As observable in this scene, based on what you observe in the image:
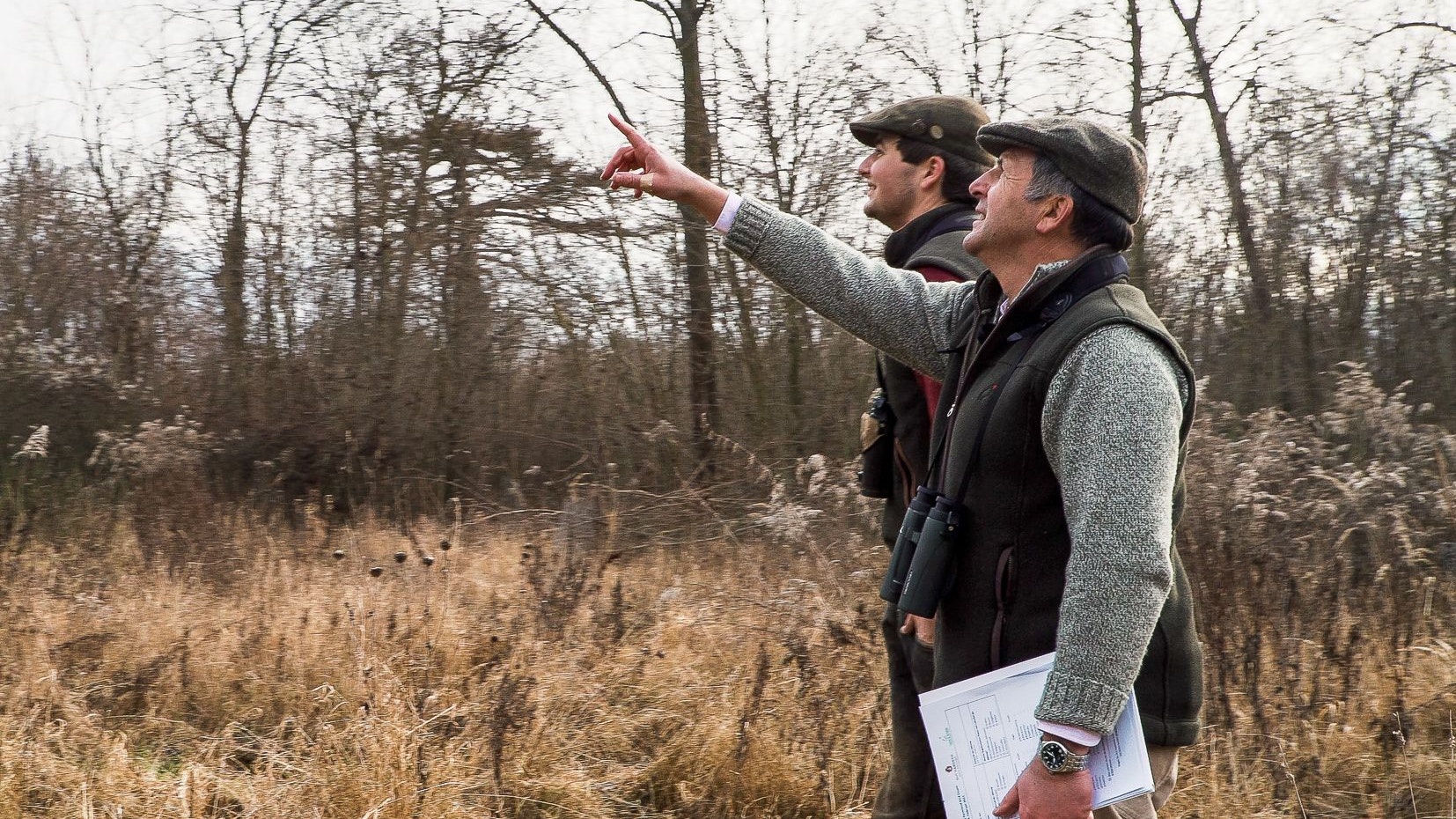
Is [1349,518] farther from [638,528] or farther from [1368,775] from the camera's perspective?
[638,528]

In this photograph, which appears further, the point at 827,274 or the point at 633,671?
the point at 633,671

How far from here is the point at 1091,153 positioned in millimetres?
1948

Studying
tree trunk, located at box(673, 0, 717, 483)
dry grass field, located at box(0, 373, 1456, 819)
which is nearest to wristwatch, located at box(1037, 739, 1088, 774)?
dry grass field, located at box(0, 373, 1456, 819)

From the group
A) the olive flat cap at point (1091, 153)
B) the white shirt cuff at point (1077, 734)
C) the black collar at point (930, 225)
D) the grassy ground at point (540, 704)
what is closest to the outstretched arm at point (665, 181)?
the olive flat cap at point (1091, 153)

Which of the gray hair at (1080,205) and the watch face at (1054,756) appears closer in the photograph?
the watch face at (1054,756)

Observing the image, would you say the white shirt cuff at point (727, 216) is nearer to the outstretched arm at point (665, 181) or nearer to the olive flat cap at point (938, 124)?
the outstretched arm at point (665, 181)

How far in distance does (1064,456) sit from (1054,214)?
46 cm

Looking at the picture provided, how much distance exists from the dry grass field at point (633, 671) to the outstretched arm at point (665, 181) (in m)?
1.94

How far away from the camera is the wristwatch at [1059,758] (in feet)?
5.64

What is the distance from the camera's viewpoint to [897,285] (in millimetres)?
2377

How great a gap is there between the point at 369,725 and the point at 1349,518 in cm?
437

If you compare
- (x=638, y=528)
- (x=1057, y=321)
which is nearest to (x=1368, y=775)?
(x=1057, y=321)

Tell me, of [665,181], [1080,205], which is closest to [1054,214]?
[1080,205]

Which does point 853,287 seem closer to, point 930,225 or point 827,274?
point 827,274
